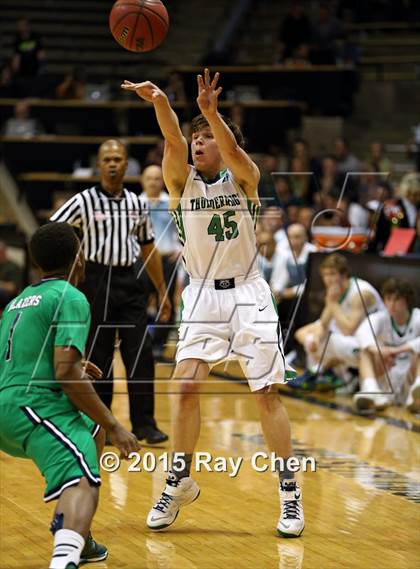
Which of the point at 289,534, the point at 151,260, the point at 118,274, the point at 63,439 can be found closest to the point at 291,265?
the point at 151,260

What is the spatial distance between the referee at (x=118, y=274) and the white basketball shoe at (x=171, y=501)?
181 cm

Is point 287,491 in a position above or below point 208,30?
below

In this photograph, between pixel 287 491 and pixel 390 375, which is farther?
pixel 390 375

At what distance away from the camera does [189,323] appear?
18.9 feet

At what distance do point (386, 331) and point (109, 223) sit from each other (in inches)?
121

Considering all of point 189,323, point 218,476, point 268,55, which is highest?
point 268,55

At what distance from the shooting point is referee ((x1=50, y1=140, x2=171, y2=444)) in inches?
299

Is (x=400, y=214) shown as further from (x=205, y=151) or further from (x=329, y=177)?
(x=205, y=151)

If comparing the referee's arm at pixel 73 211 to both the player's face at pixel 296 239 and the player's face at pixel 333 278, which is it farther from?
the player's face at pixel 296 239

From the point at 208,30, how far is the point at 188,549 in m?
16.1

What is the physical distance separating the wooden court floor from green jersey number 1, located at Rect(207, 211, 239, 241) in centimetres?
147

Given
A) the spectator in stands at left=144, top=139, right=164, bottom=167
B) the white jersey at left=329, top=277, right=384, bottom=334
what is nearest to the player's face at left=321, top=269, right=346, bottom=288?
the white jersey at left=329, top=277, right=384, bottom=334

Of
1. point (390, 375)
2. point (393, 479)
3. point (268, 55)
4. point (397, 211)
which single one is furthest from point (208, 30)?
point (393, 479)

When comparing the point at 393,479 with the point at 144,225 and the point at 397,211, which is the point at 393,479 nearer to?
the point at 144,225
